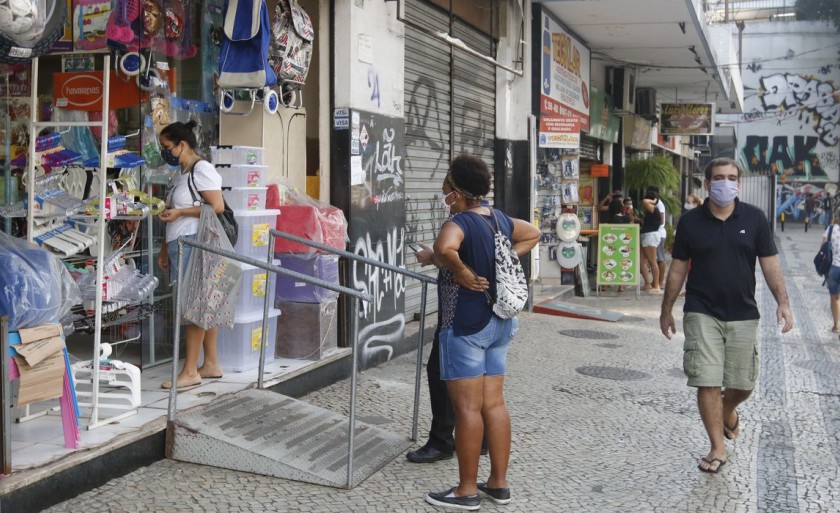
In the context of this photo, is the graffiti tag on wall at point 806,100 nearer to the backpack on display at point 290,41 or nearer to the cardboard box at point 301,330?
the backpack on display at point 290,41

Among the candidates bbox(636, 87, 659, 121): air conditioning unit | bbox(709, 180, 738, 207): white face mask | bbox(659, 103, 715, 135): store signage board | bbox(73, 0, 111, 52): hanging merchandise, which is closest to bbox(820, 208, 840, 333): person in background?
bbox(709, 180, 738, 207): white face mask

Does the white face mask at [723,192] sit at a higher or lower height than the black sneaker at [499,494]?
higher

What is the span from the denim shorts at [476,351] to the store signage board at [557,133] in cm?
919

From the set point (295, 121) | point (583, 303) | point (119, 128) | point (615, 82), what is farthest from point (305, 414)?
point (615, 82)

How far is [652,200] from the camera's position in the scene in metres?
15.8

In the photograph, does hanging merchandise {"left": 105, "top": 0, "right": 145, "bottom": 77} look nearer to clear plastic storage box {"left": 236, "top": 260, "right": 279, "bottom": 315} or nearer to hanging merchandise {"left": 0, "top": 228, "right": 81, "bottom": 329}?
clear plastic storage box {"left": 236, "top": 260, "right": 279, "bottom": 315}

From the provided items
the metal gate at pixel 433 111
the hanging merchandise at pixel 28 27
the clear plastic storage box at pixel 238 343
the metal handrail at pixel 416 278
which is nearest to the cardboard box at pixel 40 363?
the hanging merchandise at pixel 28 27

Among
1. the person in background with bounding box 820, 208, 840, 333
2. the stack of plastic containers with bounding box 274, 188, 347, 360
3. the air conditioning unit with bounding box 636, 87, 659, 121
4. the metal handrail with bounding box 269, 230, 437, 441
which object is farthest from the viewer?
the air conditioning unit with bounding box 636, 87, 659, 121

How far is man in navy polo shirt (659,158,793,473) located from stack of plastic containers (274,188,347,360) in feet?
9.25

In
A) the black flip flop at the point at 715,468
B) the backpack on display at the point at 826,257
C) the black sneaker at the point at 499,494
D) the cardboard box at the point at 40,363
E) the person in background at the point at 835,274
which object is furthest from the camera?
the backpack on display at the point at 826,257

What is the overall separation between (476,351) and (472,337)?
3.2 inches

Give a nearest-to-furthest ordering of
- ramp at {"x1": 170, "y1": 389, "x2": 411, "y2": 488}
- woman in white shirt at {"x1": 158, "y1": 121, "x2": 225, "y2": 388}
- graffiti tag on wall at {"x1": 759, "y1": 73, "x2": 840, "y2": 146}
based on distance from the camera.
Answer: ramp at {"x1": 170, "y1": 389, "x2": 411, "y2": 488} < woman in white shirt at {"x1": 158, "y1": 121, "x2": 225, "y2": 388} < graffiti tag on wall at {"x1": 759, "y1": 73, "x2": 840, "y2": 146}

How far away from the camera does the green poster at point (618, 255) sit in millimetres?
14523

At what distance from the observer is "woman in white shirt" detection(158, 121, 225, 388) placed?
589 cm
